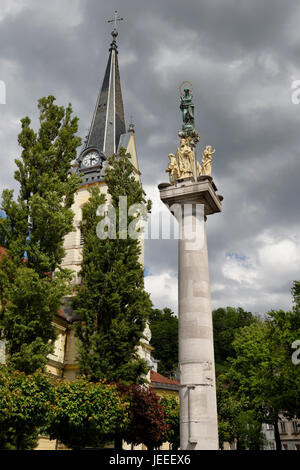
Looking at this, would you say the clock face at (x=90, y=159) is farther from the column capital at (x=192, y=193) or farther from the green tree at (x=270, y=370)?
the column capital at (x=192, y=193)

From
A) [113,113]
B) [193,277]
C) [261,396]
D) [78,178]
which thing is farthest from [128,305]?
[113,113]

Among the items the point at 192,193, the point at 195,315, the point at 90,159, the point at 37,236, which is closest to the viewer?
the point at 195,315

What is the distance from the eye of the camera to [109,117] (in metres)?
52.7

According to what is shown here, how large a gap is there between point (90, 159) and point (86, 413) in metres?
34.3

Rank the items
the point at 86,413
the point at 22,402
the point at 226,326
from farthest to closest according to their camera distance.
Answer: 1. the point at 226,326
2. the point at 86,413
3. the point at 22,402

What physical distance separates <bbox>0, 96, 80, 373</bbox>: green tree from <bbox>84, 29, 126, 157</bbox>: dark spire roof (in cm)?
2666

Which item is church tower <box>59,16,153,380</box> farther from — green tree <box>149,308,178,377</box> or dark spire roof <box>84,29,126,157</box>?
green tree <box>149,308,178,377</box>

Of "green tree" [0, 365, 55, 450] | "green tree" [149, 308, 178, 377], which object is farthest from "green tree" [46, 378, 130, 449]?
"green tree" [149, 308, 178, 377]

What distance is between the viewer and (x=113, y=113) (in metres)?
53.1

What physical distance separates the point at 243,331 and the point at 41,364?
96.2 ft

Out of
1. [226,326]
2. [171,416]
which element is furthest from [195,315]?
[226,326]

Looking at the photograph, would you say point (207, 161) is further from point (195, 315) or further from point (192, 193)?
point (195, 315)

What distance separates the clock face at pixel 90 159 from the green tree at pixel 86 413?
1254 inches

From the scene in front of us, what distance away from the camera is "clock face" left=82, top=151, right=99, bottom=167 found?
48.3 m
